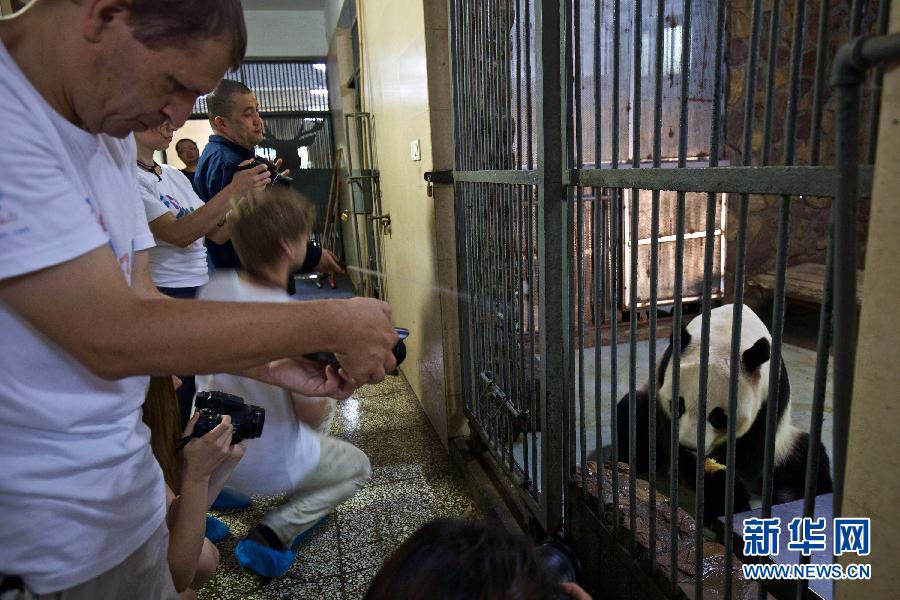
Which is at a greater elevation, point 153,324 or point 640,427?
point 153,324

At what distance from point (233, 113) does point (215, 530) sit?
7.68 ft

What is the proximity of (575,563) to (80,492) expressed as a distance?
5.18 ft

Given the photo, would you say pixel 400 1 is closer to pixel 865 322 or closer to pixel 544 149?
pixel 544 149

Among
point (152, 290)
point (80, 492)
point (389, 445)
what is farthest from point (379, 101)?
point (80, 492)

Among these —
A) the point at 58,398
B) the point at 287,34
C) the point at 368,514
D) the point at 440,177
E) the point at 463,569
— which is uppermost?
the point at 287,34

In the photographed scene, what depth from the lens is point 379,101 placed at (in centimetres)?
468

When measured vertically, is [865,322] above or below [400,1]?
below

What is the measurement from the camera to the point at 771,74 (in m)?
1.10

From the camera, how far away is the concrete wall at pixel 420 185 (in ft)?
10.1

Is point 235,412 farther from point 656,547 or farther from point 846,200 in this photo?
point 846,200

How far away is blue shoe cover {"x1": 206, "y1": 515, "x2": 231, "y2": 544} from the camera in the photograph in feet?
9.02

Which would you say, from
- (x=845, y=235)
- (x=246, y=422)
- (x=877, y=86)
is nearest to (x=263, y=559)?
(x=246, y=422)

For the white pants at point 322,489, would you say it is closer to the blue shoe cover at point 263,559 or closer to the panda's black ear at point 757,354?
the blue shoe cover at point 263,559

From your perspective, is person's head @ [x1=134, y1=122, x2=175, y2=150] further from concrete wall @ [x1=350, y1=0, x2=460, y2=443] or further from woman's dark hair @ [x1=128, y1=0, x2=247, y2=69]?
woman's dark hair @ [x1=128, y1=0, x2=247, y2=69]
